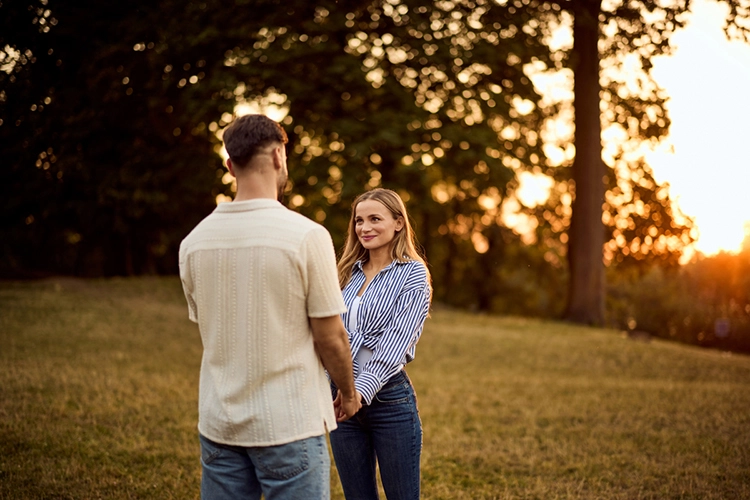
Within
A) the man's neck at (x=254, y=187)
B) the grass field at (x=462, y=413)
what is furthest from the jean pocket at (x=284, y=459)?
the grass field at (x=462, y=413)

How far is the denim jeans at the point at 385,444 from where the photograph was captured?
3.10 meters

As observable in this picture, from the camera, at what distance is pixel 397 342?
3.03m

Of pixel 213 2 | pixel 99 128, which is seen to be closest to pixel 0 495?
pixel 213 2

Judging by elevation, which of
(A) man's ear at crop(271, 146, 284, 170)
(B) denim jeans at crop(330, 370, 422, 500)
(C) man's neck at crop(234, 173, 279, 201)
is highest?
(A) man's ear at crop(271, 146, 284, 170)

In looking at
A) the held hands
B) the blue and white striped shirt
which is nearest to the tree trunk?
the blue and white striped shirt

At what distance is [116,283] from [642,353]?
51.1ft

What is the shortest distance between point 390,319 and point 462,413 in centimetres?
588

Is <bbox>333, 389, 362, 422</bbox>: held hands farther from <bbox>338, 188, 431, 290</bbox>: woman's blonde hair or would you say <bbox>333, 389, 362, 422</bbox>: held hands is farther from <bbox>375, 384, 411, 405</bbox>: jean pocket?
<bbox>338, 188, 431, 290</bbox>: woman's blonde hair

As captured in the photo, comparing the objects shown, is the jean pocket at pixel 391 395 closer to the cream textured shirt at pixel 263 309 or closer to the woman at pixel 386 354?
the woman at pixel 386 354

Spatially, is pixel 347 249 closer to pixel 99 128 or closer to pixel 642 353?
pixel 642 353

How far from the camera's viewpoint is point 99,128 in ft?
55.9

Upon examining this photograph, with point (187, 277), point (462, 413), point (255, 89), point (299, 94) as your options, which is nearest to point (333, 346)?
point (187, 277)

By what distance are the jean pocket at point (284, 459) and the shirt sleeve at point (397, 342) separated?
0.54 metres

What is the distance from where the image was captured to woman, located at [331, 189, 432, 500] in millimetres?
3064
